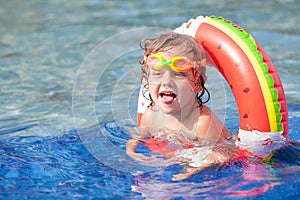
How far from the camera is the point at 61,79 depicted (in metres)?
6.33

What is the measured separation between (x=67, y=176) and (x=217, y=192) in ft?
2.99

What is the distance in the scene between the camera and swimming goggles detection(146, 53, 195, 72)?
3658 mm

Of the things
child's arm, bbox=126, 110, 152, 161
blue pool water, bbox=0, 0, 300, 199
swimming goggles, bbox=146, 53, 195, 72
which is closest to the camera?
blue pool water, bbox=0, 0, 300, 199

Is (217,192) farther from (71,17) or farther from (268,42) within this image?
(71,17)

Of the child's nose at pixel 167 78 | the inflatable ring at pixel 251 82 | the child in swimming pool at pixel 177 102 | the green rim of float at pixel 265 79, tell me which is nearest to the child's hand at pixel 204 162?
the child in swimming pool at pixel 177 102

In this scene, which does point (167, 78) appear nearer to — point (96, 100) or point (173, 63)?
point (173, 63)

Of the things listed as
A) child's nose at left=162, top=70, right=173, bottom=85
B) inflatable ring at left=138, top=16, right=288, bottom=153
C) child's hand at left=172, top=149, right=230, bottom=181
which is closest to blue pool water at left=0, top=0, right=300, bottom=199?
child's hand at left=172, top=149, right=230, bottom=181

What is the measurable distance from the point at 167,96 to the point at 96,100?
196 centimetres

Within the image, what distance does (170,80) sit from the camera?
12.1 ft

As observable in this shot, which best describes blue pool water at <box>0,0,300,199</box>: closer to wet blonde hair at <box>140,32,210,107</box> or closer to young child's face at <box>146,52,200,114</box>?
young child's face at <box>146,52,200,114</box>

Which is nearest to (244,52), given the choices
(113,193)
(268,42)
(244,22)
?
(113,193)

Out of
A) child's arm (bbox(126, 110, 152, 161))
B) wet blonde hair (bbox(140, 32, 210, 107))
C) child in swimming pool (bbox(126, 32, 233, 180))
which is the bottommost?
child's arm (bbox(126, 110, 152, 161))

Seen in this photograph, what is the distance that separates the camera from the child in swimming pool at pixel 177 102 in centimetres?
368

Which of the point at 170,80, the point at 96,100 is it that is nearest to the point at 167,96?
the point at 170,80
